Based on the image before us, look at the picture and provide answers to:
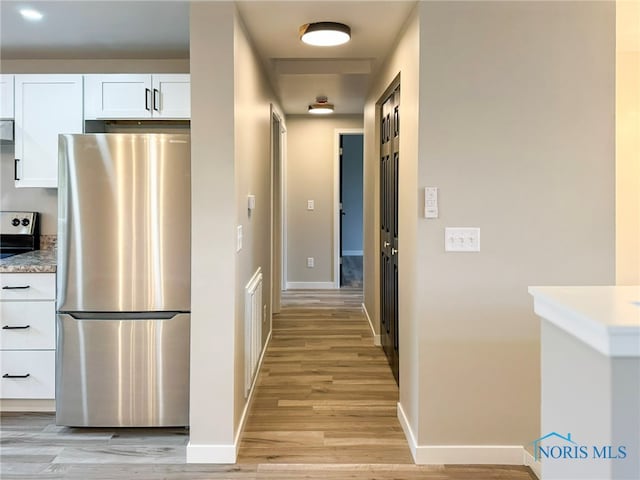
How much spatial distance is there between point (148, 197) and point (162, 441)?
4.33 ft

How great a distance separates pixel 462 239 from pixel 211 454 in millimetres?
1630

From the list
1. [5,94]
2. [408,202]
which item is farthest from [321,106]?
[408,202]

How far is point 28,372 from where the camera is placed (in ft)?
9.68

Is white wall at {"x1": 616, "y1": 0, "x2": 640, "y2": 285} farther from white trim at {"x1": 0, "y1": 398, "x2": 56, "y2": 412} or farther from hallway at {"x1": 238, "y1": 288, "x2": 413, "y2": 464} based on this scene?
white trim at {"x1": 0, "y1": 398, "x2": 56, "y2": 412}

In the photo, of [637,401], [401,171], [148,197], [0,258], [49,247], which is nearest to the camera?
[637,401]

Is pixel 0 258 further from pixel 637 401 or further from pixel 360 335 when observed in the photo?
pixel 637 401

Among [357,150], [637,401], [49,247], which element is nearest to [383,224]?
[49,247]

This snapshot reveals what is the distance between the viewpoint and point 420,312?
245 centimetres

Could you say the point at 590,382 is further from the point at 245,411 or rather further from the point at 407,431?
the point at 245,411

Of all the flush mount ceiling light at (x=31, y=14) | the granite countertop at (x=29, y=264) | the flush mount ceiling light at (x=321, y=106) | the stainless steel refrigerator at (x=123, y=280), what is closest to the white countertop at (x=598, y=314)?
the stainless steel refrigerator at (x=123, y=280)

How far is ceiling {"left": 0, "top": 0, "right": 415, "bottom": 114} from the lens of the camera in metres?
2.55

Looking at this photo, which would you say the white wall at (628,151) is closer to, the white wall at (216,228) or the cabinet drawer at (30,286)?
the white wall at (216,228)

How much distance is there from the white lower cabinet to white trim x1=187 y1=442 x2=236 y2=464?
1.09m

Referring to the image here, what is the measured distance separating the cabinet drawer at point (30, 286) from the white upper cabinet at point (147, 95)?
3.54ft
